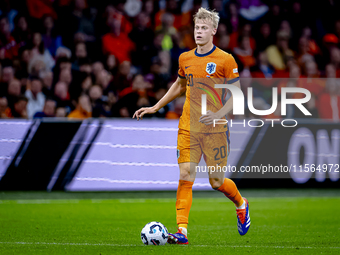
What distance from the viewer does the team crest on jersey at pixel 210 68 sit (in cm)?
552

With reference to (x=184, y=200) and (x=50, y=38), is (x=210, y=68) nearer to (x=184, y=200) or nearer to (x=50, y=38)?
(x=184, y=200)

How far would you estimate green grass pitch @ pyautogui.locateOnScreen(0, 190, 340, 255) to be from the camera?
17.1ft

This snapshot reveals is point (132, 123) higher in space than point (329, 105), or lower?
higher

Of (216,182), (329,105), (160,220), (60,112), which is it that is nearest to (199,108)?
(216,182)

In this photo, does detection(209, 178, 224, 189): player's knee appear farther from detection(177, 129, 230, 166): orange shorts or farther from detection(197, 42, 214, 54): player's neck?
detection(197, 42, 214, 54): player's neck

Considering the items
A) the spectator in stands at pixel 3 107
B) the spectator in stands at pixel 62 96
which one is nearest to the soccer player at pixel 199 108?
the spectator in stands at pixel 62 96

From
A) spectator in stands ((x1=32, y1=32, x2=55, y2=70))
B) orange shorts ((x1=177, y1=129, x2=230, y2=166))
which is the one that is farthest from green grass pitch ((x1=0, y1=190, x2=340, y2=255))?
spectator in stands ((x1=32, y1=32, x2=55, y2=70))

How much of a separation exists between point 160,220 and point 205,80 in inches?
103

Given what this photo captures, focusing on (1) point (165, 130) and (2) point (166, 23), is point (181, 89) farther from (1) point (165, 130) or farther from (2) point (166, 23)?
(2) point (166, 23)

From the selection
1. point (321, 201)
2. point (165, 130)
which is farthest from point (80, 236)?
point (321, 201)

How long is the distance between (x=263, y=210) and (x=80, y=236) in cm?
363

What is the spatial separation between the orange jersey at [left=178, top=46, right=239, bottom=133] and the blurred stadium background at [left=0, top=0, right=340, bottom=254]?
128cm

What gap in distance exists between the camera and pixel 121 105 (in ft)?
35.8

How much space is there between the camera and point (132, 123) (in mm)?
10117
